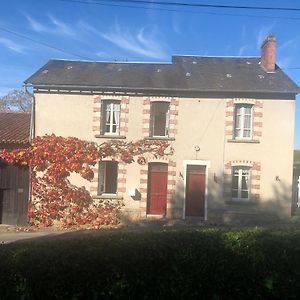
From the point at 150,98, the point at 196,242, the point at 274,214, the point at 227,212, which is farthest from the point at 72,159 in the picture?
the point at 196,242

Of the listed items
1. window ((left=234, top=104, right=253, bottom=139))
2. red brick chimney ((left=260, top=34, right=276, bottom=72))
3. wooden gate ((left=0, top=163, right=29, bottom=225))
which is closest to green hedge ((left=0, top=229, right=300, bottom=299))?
window ((left=234, top=104, right=253, bottom=139))

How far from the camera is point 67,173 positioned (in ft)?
60.8

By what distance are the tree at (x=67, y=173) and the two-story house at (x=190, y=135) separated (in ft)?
1.25

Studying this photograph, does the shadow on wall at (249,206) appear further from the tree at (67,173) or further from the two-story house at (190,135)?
the tree at (67,173)

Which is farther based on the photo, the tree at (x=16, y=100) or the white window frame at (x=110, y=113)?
the tree at (x=16, y=100)

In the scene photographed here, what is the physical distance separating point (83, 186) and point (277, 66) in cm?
1106

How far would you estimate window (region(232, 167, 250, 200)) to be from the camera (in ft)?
61.6

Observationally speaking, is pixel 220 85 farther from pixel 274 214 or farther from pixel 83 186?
pixel 83 186

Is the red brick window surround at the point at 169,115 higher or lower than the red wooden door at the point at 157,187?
higher

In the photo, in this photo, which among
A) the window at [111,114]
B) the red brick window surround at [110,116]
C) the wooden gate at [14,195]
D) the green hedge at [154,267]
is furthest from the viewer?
the window at [111,114]

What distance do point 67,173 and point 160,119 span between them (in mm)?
4853

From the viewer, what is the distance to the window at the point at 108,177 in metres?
19.0

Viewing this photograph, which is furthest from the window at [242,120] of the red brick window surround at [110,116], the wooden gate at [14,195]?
the wooden gate at [14,195]

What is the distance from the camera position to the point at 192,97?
18.8 meters
